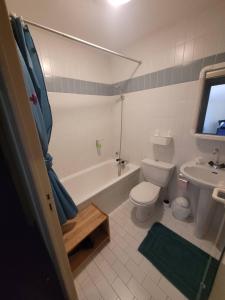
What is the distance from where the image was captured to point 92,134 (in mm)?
2248

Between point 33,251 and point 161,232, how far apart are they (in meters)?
1.44

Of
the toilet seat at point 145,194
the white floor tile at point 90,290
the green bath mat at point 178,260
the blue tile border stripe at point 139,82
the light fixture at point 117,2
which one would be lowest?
the white floor tile at point 90,290

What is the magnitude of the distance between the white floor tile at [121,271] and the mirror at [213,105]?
1576mm

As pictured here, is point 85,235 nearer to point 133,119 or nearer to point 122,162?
point 122,162

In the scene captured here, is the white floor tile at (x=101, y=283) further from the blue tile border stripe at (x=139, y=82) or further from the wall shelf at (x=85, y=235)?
the blue tile border stripe at (x=139, y=82)

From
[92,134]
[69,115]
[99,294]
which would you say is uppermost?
[69,115]

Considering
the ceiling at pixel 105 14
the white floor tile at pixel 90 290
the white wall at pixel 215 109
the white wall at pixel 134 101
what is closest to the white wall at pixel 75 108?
the white wall at pixel 134 101

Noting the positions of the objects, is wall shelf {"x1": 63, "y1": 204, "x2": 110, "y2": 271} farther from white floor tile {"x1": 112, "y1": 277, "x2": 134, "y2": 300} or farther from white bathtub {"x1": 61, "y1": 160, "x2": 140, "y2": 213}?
white floor tile {"x1": 112, "y1": 277, "x2": 134, "y2": 300}

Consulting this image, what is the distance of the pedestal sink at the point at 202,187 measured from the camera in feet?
4.25

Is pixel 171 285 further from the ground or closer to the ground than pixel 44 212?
closer to the ground

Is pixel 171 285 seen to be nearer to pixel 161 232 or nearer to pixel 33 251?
pixel 161 232

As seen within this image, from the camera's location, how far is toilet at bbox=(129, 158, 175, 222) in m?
1.57

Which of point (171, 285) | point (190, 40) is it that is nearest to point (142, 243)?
point (171, 285)

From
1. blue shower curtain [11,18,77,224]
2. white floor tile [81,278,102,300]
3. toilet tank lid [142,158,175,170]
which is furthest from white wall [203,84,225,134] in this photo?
white floor tile [81,278,102,300]
